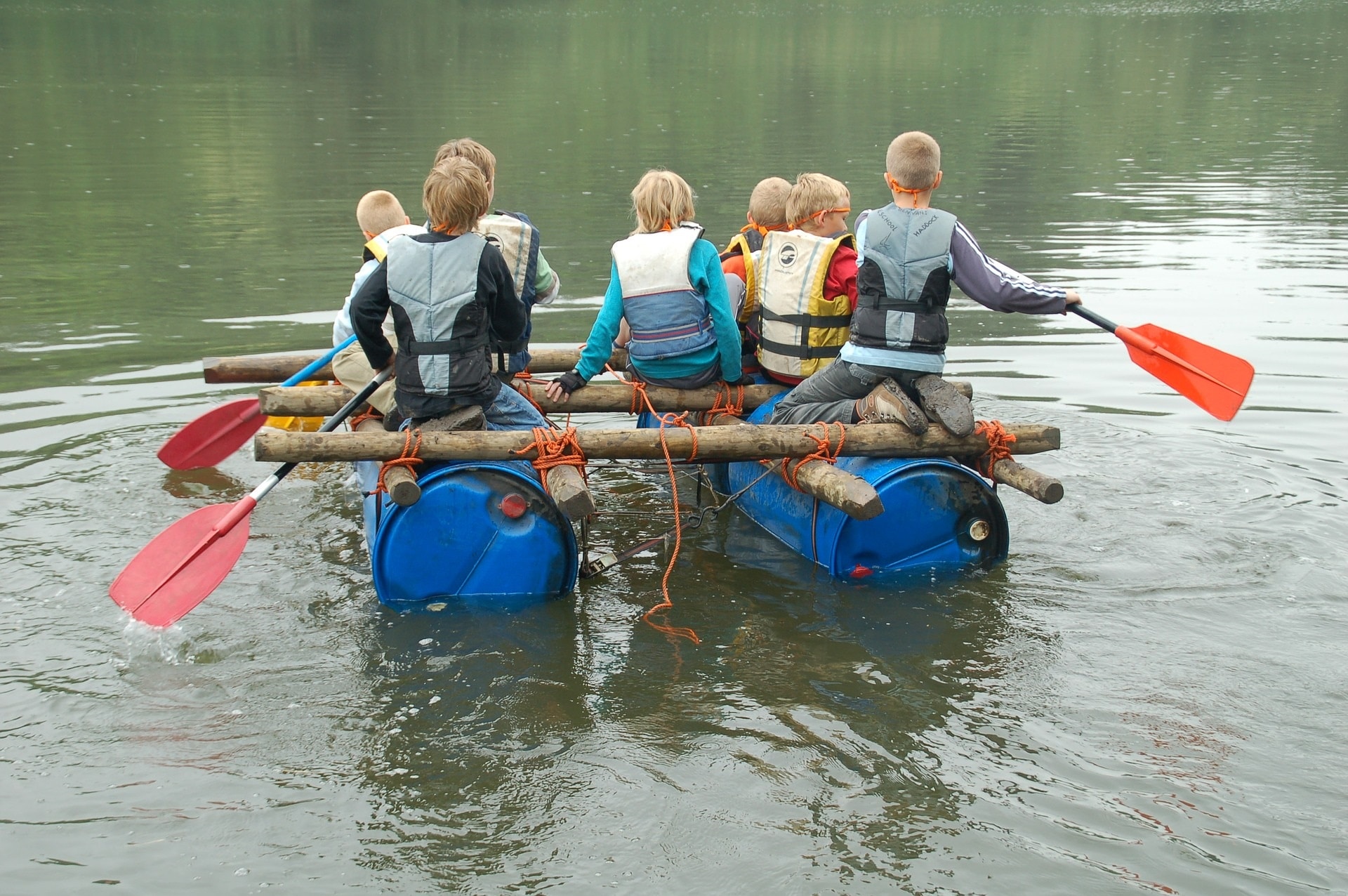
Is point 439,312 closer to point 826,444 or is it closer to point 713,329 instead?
point 713,329

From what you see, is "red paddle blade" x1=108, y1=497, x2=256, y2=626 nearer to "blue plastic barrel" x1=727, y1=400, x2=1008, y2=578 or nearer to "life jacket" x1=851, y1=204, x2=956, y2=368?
"blue plastic barrel" x1=727, y1=400, x2=1008, y2=578

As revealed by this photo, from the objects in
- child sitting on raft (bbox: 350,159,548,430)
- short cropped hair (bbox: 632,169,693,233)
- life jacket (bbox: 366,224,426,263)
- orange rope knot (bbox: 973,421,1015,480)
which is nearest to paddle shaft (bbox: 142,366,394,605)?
child sitting on raft (bbox: 350,159,548,430)

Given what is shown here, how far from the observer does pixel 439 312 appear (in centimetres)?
548

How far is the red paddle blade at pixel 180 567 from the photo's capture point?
5.20 m

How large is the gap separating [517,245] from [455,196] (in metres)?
0.92

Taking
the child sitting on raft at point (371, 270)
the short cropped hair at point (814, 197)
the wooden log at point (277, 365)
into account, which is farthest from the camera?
the wooden log at point (277, 365)

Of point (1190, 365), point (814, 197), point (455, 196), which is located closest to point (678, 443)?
point (455, 196)

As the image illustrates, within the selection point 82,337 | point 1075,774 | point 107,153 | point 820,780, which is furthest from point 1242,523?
point 107,153

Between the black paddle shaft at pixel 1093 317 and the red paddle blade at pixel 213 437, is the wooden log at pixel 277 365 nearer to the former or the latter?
the red paddle blade at pixel 213 437

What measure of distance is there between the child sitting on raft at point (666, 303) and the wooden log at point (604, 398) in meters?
0.06

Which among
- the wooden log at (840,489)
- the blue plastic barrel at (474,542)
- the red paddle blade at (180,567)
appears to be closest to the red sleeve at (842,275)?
the wooden log at (840,489)

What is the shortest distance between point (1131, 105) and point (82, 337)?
22.9 meters

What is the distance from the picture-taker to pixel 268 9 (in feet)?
138

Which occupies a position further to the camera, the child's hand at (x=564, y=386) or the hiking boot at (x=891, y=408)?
the child's hand at (x=564, y=386)
